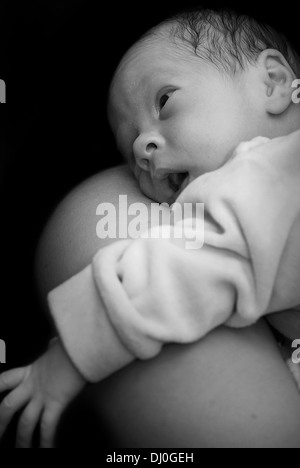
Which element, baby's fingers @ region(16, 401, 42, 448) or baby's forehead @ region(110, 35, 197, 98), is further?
baby's forehead @ region(110, 35, 197, 98)

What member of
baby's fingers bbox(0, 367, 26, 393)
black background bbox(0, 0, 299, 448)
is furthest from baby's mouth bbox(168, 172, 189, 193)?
baby's fingers bbox(0, 367, 26, 393)

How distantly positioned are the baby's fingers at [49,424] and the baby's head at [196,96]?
0.38 metres

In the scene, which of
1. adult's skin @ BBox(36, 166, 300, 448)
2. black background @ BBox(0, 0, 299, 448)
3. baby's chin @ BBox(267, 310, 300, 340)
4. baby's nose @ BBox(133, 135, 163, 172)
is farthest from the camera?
black background @ BBox(0, 0, 299, 448)

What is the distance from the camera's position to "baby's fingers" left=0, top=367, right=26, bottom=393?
646mm

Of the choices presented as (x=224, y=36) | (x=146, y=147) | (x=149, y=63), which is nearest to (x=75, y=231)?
(x=146, y=147)

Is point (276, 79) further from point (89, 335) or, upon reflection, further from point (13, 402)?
point (13, 402)

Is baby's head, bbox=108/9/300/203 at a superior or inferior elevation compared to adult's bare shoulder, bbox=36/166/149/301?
superior

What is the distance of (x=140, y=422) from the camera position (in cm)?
59

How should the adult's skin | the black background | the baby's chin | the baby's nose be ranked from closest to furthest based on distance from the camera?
the adult's skin < the baby's chin < the baby's nose < the black background

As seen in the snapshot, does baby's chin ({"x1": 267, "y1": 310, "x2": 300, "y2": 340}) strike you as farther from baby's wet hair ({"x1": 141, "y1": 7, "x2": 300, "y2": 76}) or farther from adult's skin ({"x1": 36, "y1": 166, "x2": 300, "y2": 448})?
baby's wet hair ({"x1": 141, "y1": 7, "x2": 300, "y2": 76})

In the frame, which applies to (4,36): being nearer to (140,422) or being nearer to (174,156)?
(174,156)

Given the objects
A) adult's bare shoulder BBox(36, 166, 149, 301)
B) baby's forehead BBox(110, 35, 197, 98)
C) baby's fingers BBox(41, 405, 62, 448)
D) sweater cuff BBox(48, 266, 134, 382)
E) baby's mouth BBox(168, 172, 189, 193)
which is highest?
baby's forehead BBox(110, 35, 197, 98)

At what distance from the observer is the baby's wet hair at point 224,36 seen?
0.82 metres
